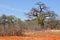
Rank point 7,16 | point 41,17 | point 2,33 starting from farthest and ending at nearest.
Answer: point 7,16
point 41,17
point 2,33

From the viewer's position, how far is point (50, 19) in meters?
51.8

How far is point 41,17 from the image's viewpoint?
50.6 m

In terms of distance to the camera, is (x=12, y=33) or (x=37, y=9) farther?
(x=37, y=9)

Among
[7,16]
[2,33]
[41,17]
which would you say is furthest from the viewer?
[7,16]

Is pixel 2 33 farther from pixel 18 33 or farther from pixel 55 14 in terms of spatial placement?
pixel 55 14

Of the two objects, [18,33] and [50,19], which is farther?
[50,19]

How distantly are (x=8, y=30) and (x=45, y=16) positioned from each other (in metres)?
28.6

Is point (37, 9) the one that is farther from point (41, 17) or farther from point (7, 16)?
point (7, 16)

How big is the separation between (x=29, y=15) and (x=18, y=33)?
29.7 meters

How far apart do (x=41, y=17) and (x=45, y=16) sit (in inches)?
99.5

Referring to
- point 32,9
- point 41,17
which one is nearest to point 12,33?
point 41,17

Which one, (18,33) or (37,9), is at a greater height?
(37,9)

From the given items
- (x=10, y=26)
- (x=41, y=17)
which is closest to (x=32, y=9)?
(x=41, y=17)

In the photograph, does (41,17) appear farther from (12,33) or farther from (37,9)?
(12,33)
